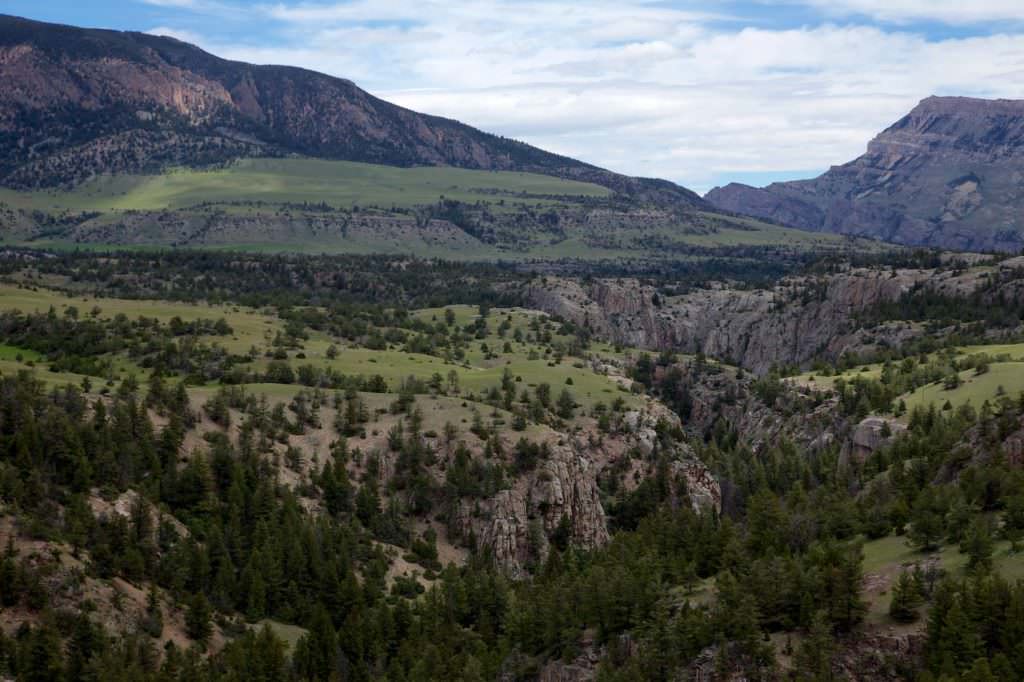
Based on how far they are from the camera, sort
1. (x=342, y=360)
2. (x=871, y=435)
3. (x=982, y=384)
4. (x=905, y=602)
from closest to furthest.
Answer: (x=905, y=602) < (x=871, y=435) < (x=982, y=384) < (x=342, y=360)

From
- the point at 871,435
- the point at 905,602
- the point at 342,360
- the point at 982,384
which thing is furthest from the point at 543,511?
the point at 905,602

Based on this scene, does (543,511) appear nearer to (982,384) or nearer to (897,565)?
(982,384)

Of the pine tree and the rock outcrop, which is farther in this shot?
the rock outcrop

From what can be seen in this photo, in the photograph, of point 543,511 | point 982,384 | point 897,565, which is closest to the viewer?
point 897,565

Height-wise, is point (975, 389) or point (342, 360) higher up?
point (975, 389)

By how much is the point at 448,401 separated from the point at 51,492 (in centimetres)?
5784

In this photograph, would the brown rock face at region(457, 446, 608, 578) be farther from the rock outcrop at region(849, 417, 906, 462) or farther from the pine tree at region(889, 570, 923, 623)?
the pine tree at region(889, 570, 923, 623)

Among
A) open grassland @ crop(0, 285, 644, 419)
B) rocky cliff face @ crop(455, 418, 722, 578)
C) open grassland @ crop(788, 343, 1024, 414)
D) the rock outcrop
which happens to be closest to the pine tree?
rocky cliff face @ crop(455, 418, 722, 578)

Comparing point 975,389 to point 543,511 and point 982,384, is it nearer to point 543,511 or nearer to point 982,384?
point 982,384

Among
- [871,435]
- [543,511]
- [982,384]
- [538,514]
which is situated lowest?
[538,514]

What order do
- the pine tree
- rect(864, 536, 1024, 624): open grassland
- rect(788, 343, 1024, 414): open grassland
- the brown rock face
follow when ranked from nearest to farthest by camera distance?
1. the pine tree
2. rect(864, 536, 1024, 624): open grassland
3. the brown rock face
4. rect(788, 343, 1024, 414): open grassland

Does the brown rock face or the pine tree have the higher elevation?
the pine tree

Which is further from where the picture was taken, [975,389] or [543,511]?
[975,389]

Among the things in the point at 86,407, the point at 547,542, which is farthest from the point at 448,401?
the point at 86,407
